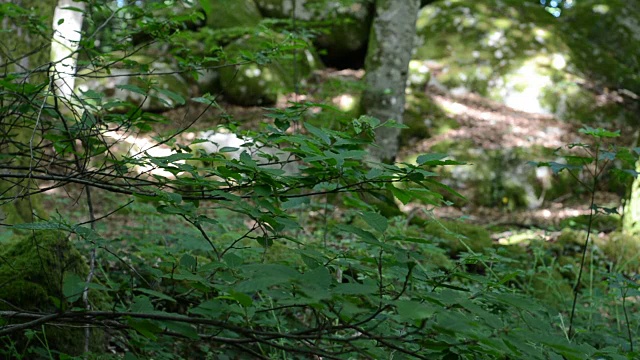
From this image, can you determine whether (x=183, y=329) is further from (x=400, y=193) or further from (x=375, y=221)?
(x=400, y=193)

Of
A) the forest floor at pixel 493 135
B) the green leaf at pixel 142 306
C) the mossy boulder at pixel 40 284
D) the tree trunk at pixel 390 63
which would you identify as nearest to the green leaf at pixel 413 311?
the green leaf at pixel 142 306

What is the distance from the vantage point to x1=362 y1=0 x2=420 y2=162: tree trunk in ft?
22.4

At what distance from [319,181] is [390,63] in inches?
232

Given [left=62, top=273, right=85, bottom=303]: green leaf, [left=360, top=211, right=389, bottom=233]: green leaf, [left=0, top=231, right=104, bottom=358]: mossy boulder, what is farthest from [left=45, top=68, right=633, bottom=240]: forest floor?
[left=62, top=273, right=85, bottom=303]: green leaf

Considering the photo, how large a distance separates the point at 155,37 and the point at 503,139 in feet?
26.7

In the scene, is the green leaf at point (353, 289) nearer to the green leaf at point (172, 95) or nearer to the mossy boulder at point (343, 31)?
the green leaf at point (172, 95)

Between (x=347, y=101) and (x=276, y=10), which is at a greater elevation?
(x=276, y=10)

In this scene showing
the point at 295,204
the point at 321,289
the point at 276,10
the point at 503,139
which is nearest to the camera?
the point at 321,289

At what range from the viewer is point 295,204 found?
1.30 metres

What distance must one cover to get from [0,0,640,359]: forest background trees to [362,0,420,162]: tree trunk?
3 cm

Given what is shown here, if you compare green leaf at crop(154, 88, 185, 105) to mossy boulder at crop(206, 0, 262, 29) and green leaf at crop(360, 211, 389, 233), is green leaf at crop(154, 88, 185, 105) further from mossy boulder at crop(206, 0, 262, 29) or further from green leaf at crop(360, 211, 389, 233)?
mossy boulder at crop(206, 0, 262, 29)

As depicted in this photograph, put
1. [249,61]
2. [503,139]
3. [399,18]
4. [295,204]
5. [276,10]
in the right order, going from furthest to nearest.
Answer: [276,10] → [503,139] → [399,18] → [249,61] → [295,204]

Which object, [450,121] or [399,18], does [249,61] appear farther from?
[450,121]

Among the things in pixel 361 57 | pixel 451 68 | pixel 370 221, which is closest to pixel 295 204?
pixel 370 221
